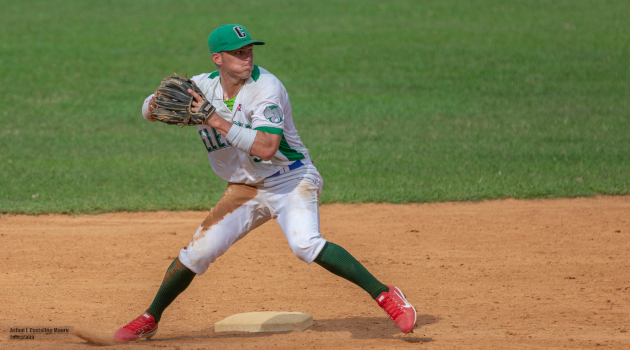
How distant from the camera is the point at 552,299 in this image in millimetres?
5934

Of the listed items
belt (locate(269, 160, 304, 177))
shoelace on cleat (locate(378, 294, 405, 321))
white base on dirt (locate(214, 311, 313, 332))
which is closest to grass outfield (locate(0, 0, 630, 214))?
white base on dirt (locate(214, 311, 313, 332))

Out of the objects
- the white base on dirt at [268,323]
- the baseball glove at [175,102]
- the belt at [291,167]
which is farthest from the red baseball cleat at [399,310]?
the baseball glove at [175,102]

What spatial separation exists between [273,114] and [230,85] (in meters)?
0.47

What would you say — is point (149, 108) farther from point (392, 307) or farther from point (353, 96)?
point (353, 96)

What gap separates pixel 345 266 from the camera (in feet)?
16.1

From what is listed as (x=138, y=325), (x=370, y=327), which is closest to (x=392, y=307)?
(x=370, y=327)

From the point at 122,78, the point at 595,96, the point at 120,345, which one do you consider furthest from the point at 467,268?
the point at 122,78

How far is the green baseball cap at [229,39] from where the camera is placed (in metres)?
4.86

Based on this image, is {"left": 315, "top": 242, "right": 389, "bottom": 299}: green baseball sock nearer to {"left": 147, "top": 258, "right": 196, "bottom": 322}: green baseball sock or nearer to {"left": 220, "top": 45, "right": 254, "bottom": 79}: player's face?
{"left": 147, "top": 258, "right": 196, "bottom": 322}: green baseball sock

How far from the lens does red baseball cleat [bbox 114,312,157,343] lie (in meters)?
5.08

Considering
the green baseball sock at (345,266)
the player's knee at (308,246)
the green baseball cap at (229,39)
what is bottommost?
the green baseball sock at (345,266)

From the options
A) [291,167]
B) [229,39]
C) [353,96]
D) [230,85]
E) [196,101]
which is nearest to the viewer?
[196,101]

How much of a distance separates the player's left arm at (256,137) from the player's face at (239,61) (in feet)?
1.26

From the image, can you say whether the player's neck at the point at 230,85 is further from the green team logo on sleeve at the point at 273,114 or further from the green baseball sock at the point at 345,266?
the green baseball sock at the point at 345,266
